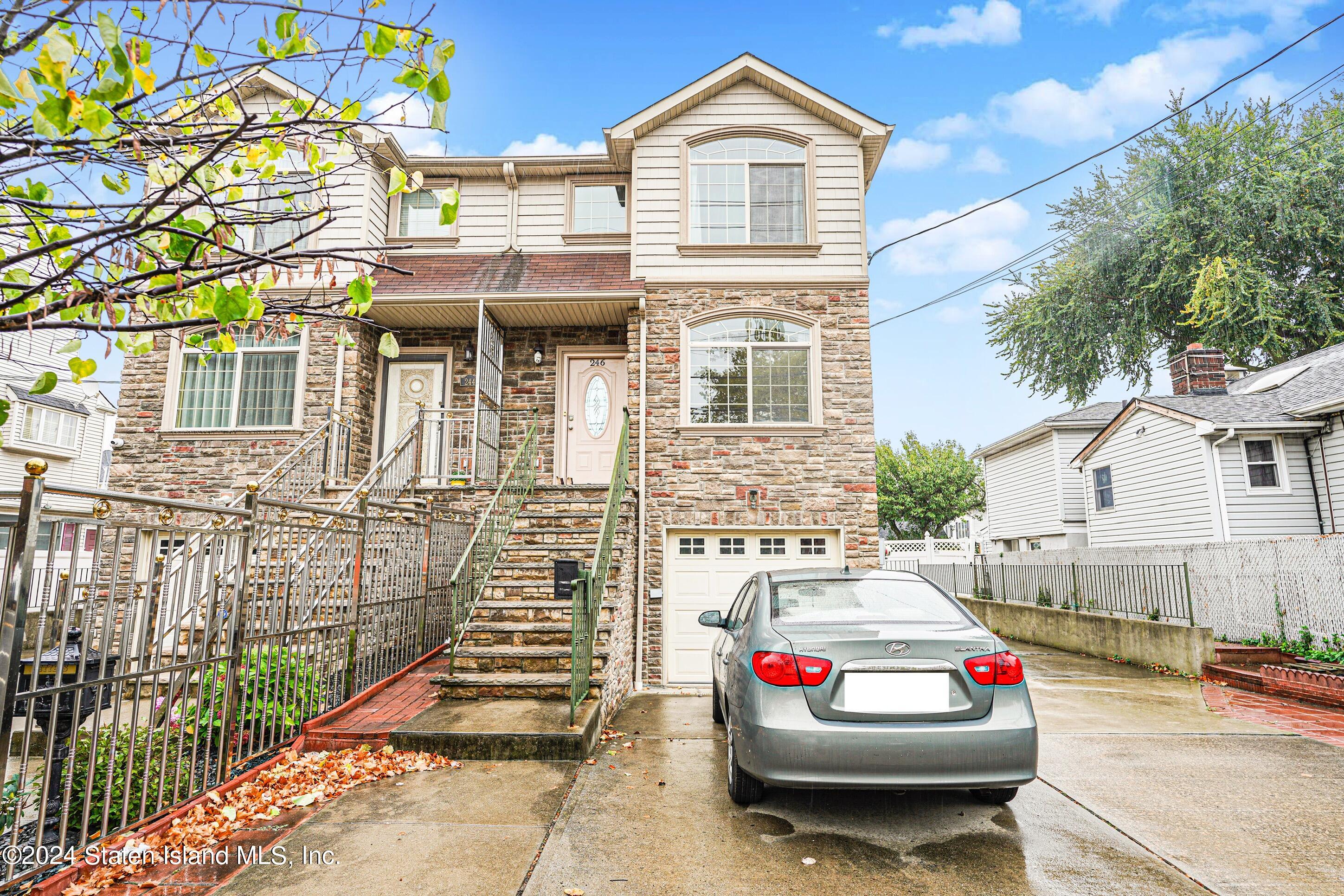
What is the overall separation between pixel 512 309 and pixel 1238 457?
1456cm

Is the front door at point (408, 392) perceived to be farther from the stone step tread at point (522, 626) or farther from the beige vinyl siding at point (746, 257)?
the stone step tread at point (522, 626)

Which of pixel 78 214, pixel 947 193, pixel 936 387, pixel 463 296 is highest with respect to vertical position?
pixel 947 193

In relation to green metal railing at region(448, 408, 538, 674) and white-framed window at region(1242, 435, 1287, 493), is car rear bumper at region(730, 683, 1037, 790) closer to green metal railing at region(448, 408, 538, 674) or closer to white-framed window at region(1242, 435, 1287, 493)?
green metal railing at region(448, 408, 538, 674)

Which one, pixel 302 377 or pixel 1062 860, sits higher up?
pixel 302 377

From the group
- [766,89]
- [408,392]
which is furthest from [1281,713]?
[408,392]

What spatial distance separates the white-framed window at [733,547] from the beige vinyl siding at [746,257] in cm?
395

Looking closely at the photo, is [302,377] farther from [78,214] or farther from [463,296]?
[78,214]

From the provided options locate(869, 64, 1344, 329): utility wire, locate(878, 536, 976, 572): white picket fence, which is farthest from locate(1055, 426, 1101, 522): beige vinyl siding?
locate(878, 536, 976, 572): white picket fence

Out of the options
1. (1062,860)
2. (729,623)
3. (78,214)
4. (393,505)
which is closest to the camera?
(78,214)

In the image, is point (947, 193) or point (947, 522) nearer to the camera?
point (947, 193)

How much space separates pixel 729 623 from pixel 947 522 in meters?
42.6

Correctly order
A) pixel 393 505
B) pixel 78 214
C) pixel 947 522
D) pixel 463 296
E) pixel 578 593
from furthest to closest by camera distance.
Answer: pixel 947 522, pixel 463 296, pixel 393 505, pixel 578 593, pixel 78 214

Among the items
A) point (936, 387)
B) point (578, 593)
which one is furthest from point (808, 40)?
point (936, 387)

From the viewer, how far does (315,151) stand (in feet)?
8.59
